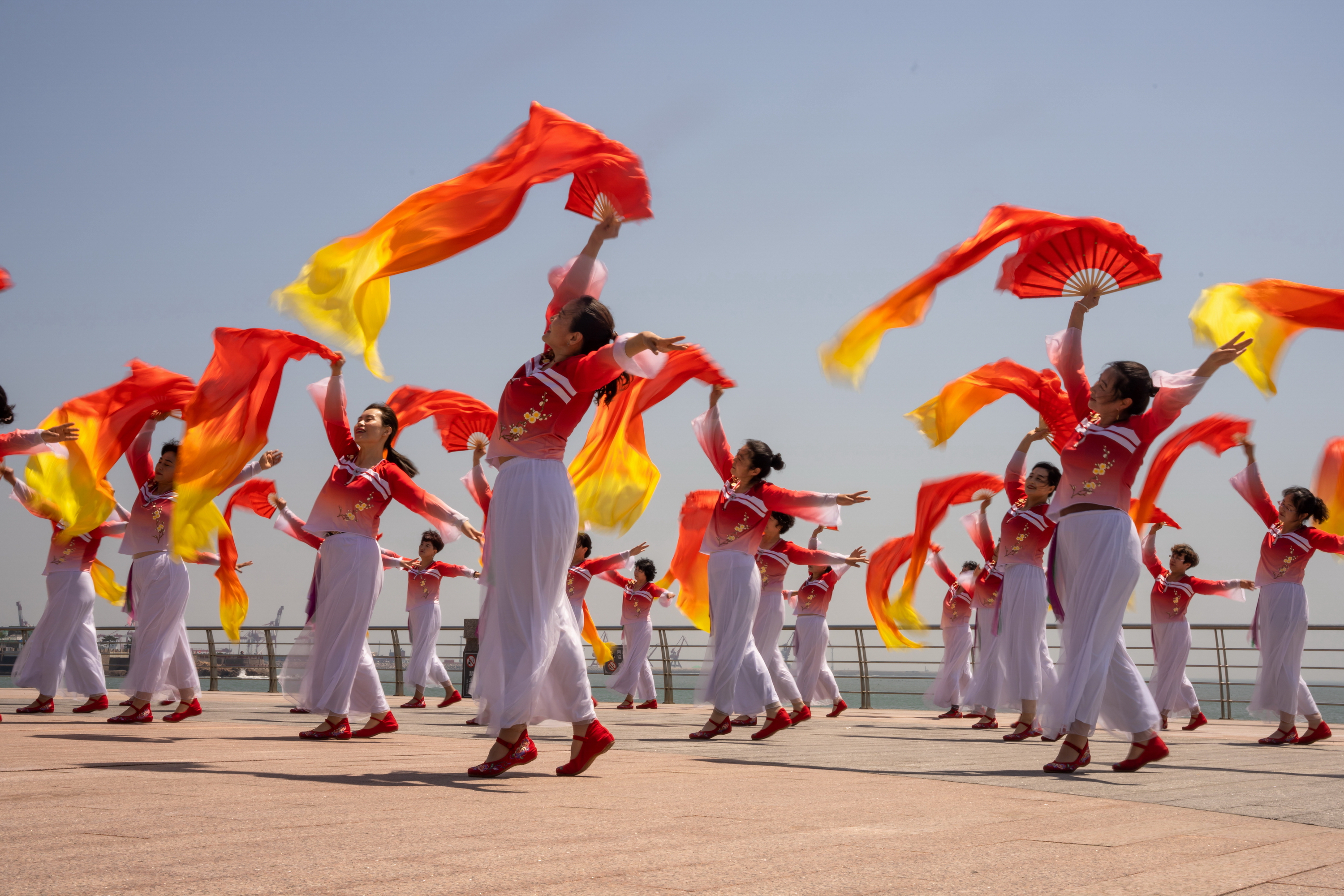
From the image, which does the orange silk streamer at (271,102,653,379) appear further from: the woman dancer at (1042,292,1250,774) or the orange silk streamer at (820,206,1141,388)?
the woman dancer at (1042,292,1250,774)

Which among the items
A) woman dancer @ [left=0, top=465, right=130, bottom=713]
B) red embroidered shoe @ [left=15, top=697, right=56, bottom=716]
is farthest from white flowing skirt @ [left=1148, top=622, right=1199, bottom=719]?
red embroidered shoe @ [left=15, top=697, right=56, bottom=716]

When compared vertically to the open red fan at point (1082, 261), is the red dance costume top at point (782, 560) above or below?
below

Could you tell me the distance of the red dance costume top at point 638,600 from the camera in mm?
17250

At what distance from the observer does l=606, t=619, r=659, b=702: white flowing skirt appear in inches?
669

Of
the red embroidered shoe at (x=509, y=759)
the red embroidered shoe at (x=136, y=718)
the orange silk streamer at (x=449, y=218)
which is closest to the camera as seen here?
the red embroidered shoe at (x=509, y=759)

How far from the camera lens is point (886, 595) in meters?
12.0

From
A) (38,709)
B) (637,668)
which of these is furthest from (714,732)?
(637,668)

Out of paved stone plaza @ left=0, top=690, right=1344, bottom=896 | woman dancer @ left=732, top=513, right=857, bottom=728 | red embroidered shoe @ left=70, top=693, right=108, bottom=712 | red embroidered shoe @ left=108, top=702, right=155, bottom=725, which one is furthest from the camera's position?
woman dancer @ left=732, top=513, right=857, bottom=728

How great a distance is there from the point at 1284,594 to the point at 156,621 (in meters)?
9.55

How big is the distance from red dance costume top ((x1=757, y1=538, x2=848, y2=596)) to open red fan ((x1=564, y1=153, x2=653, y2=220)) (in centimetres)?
612

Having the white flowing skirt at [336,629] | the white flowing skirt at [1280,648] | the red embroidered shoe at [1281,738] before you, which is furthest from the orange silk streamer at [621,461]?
the red embroidered shoe at [1281,738]

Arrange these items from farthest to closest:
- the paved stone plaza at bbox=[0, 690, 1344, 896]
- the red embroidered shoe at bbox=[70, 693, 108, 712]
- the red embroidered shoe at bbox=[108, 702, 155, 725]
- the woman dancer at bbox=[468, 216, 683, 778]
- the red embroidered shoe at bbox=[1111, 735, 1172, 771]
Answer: the red embroidered shoe at bbox=[70, 693, 108, 712] → the red embroidered shoe at bbox=[108, 702, 155, 725] → the red embroidered shoe at bbox=[1111, 735, 1172, 771] → the woman dancer at bbox=[468, 216, 683, 778] → the paved stone plaza at bbox=[0, 690, 1344, 896]

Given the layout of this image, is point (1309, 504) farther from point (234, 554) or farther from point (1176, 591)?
point (234, 554)

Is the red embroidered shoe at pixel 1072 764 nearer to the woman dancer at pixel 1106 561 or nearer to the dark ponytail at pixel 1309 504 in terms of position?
the woman dancer at pixel 1106 561
